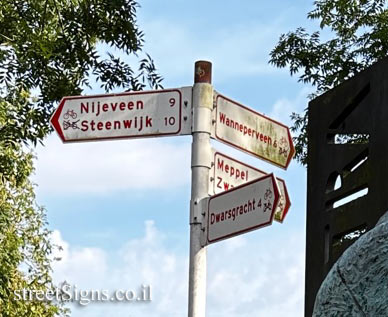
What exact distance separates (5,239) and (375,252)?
7031 mm

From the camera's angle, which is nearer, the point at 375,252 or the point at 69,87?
the point at 375,252

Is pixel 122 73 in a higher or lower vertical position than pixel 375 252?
higher

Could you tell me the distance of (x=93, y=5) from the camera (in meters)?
9.94

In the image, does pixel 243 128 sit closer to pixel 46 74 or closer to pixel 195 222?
pixel 195 222

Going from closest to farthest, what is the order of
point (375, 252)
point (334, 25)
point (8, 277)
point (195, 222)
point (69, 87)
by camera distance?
1. point (375, 252)
2. point (195, 222)
3. point (8, 277)
4. point (69, 87)
5. point (334, 25)

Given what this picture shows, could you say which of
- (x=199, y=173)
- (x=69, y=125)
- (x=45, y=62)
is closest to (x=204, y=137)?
(x=199, y=173)

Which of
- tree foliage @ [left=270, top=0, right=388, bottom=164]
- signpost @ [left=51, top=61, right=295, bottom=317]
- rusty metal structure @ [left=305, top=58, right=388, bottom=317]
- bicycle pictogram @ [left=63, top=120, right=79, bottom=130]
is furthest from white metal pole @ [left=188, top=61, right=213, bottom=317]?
tree foliage @ [left=270, top=0, right=388, bottom=164]

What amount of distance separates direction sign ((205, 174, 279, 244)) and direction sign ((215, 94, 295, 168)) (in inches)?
14.2

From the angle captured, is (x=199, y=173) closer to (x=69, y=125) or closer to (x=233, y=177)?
(x=233, y=177)

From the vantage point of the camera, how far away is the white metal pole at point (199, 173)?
4637 millimetres

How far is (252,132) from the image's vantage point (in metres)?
5.04

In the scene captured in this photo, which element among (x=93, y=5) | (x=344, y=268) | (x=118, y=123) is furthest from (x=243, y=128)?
(x=93, y=5)

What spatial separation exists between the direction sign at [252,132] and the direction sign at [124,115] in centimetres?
19

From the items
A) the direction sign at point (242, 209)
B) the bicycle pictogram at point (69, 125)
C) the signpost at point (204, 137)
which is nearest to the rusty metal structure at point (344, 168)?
the signpost at point (204, 137)
